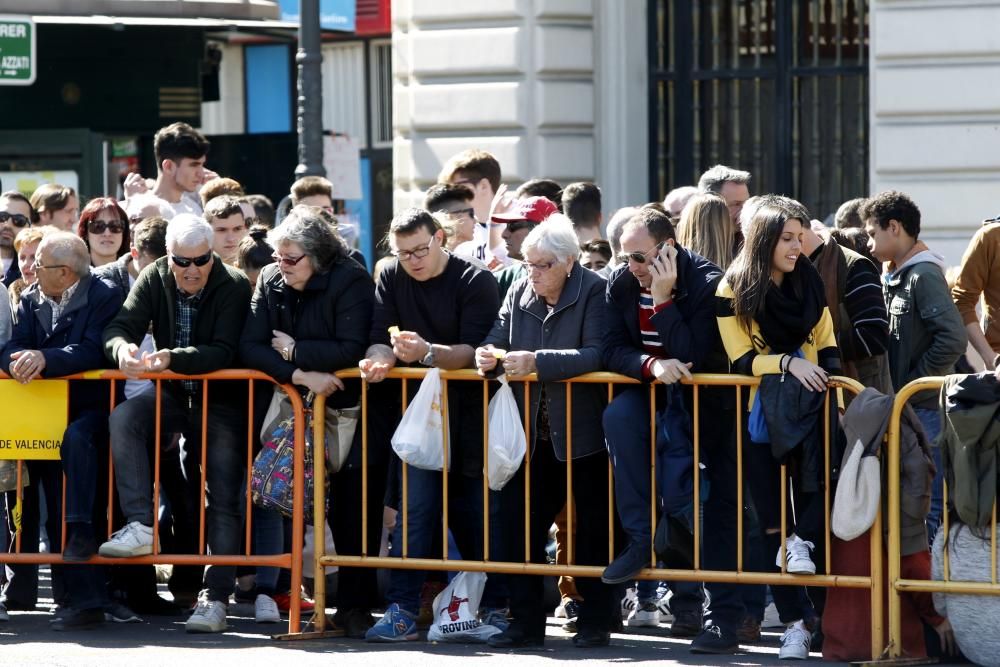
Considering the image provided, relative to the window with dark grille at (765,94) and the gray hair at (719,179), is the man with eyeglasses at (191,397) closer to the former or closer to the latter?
the gray hair at (719,179)

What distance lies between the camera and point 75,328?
29.2 feet

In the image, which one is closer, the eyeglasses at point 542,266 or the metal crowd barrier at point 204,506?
the eyeglasses at point 542,266

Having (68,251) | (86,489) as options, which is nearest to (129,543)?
(86,489)

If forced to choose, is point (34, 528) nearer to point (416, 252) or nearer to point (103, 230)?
point (103, 230)

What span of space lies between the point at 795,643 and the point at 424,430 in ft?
6.17

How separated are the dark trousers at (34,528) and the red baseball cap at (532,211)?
2.57m

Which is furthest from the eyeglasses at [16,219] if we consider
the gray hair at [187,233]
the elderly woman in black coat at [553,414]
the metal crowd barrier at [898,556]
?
→ the metal crowd barrier at [898,556]

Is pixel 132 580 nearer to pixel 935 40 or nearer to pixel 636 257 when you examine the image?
pixel 636 257

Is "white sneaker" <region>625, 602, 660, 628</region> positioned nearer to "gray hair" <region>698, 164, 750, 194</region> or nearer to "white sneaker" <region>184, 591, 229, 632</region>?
"white sneaker" <region>184, 591, 229, 632</region>

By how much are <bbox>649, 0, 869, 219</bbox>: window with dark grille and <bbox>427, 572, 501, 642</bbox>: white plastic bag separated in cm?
743

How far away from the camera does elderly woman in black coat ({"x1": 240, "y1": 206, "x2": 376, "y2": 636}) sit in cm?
859

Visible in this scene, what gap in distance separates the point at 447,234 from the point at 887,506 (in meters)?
2.67

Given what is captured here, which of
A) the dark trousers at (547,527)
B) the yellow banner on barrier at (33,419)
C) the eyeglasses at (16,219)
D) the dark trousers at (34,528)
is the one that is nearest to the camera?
the dark trousers at (547,527)

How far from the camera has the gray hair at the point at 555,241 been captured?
8219mm
